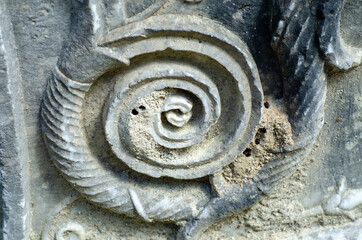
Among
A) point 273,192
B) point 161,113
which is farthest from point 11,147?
point 273,192

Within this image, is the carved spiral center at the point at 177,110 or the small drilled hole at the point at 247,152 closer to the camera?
the carved spiral center at the point at 177,110

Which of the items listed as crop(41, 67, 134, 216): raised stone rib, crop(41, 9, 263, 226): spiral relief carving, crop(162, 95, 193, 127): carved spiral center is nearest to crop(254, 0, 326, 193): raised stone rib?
crop(41, 9, 263, 226): spiral relief carving

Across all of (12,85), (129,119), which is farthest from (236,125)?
(12,85)

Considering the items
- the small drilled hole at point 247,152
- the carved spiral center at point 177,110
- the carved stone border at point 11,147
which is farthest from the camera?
the small drilled hole at point 247,152

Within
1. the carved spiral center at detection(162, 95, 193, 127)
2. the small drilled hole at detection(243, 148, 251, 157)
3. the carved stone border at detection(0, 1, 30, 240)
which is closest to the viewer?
Result: the carved stone border at detection(0, 1, 30, 240)

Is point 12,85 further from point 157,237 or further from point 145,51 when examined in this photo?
point 157,237

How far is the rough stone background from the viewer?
131 cm

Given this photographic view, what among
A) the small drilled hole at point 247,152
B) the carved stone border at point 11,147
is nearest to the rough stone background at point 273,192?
the carved stone border at point 11,147

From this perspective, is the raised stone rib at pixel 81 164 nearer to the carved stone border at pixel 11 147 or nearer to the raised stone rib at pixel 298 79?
the carved stone border at pixel 11 147

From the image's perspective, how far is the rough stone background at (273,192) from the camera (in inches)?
51.4

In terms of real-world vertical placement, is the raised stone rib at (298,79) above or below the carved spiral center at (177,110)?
above

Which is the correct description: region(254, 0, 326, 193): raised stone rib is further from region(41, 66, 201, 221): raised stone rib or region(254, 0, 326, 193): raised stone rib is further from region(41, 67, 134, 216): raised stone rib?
region(41, 67, 134, 216): raised stone rib

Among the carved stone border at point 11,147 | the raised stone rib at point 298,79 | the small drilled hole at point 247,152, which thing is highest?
the raised stone rib at point 298,79

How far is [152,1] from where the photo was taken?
128 centimetres
